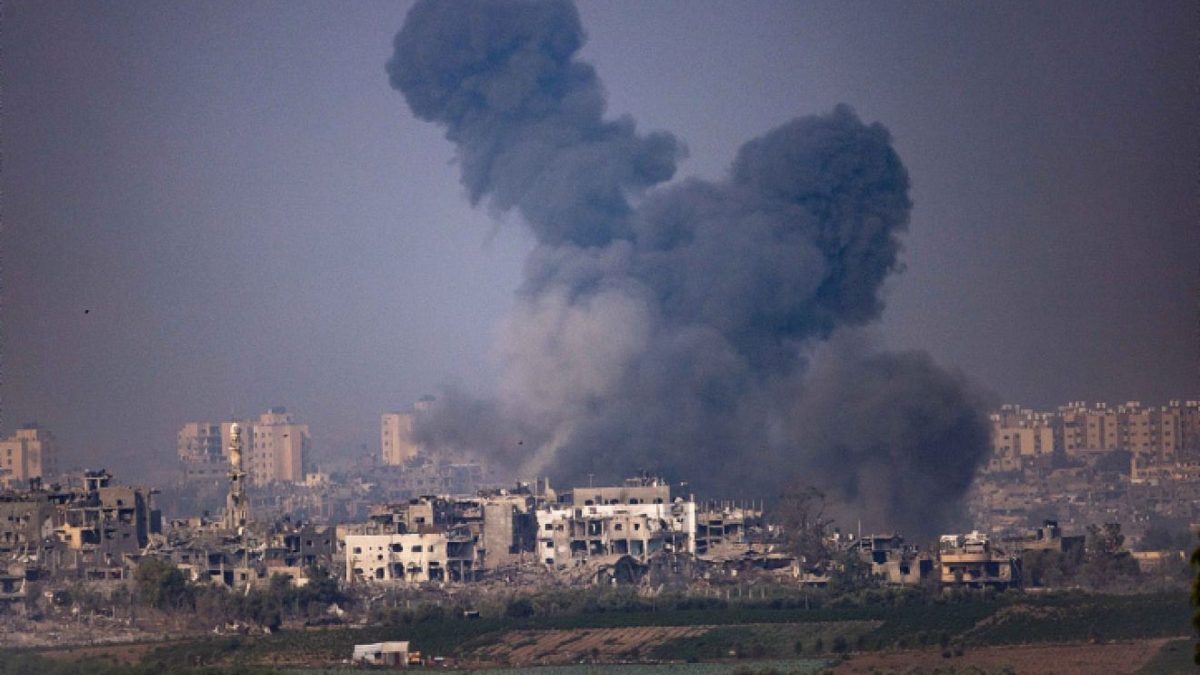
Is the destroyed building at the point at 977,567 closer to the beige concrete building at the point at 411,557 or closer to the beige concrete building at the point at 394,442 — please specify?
the beige concrete building at the point at 411,557

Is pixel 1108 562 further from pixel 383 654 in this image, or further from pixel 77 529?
pixel 77 529

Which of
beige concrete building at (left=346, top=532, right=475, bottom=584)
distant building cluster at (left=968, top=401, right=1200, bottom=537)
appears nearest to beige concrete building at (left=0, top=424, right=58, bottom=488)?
beige concrete building at (left=346, top=532, right=475, bottom=584)

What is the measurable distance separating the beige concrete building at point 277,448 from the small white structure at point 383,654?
54312 millimetres

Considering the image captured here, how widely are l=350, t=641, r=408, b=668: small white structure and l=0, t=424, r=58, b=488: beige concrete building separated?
28225 millimetres

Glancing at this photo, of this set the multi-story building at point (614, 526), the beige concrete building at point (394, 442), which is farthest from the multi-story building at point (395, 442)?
the multi-story building at point (614, 526)

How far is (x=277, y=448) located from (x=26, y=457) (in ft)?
92.4

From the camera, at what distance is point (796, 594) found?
2308 inches

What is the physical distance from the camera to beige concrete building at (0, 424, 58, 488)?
80.4 metres

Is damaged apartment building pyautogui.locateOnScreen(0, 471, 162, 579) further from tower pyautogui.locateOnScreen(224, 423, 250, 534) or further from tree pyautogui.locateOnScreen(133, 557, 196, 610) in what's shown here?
tree pyautogui.locateOnScreen(133, 557, 196, 610)

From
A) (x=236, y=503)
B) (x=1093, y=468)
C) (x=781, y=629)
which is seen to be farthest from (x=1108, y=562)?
(x=1093, y=468)

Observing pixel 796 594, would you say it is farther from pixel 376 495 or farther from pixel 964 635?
pixel 376 495

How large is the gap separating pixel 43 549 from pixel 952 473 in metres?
21.0

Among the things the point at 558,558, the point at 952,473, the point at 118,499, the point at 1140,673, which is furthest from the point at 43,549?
the point at 1140,673

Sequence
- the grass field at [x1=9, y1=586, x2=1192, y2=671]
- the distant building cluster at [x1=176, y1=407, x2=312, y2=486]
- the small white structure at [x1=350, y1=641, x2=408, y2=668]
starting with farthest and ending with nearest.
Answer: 1. the distant building cluster at [x1=176, y1=407, x2=312, y2=486]
2. the small white structure at [x1=350, y1=641, x2=408, y2=668]
3. the grass field at [x1=9, y1=586, x2=1192, y2=671]
